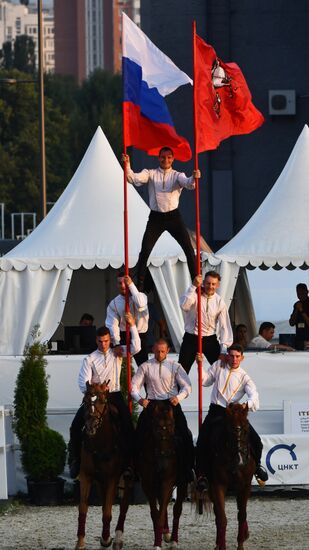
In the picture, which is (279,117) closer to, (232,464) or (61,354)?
(61,354)

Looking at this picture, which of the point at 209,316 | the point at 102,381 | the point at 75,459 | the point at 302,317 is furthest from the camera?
the point at 302,317

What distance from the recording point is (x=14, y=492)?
61.7 ft

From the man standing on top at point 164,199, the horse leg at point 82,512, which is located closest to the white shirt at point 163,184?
the man standing on top at point 164,199

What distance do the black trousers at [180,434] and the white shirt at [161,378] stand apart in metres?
0.28

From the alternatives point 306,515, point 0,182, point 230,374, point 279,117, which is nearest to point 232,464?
point 230,374

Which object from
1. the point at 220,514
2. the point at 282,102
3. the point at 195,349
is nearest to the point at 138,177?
the point at 195,349

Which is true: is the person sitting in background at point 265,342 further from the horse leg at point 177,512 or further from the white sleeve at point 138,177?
the horse leg at point 177,512

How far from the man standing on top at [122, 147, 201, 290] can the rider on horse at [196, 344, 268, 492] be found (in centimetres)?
205

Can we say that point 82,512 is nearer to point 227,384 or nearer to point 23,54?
point 227,384

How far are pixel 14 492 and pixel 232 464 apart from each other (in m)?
4.89

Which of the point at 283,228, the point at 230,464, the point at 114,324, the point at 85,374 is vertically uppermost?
the point at 283,228

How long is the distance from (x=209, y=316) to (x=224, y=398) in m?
1.63

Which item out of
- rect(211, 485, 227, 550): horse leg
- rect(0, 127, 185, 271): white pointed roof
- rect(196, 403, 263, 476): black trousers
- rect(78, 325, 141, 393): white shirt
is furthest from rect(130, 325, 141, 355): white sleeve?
rect(0, 127, 185, 271): white pointed roof

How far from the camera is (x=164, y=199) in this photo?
16.8 meters
